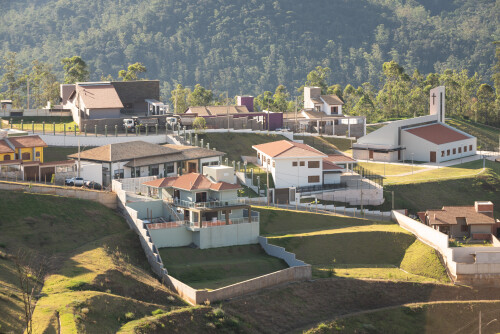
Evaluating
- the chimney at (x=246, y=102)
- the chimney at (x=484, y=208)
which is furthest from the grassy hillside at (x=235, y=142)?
the chimney at (x=484, y=208)

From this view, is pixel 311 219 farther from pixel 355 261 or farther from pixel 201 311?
pixel 201 311

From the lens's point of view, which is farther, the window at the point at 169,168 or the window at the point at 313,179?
the window at the point at 313,179

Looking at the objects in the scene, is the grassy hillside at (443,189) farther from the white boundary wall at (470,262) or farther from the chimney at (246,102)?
the chimney at (246,102)

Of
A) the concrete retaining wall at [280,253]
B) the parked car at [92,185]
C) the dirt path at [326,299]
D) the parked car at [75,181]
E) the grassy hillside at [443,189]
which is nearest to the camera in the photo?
the dirt path at [326,299]

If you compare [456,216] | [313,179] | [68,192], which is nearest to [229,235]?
[68,192]

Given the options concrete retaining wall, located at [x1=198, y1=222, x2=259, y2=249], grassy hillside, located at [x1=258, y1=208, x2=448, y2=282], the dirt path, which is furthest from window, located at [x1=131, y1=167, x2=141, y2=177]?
the dirt path

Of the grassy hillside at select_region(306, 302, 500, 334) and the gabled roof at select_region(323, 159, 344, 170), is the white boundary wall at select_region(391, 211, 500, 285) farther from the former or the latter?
the gabled roof at select_region(323, 159, 344, 170)

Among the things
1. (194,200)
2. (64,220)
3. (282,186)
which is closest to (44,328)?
(64,220)
